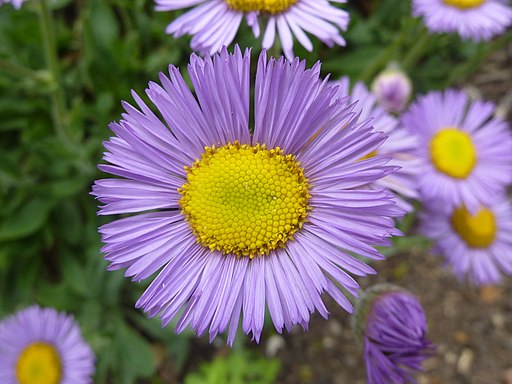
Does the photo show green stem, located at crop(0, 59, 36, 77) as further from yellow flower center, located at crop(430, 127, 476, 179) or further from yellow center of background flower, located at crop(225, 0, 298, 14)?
yellow flower center, located at crop(430, 127, 476, 179)

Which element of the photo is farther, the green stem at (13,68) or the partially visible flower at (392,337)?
the green stem at (13,68)

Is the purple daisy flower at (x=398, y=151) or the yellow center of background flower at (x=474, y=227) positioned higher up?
the yellow center of background flower at (x=474, y=227)

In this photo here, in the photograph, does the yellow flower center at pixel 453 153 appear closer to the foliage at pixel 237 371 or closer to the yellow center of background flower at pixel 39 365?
the foliage at pixel 237 371

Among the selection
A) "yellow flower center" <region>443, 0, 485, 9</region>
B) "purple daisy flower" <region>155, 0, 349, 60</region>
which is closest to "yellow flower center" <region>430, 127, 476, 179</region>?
"yellow flower center" <region>443, 0, 485, 9</region>

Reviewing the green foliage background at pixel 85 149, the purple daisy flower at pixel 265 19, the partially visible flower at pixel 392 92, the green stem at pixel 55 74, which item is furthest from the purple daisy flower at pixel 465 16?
the green stem at pixel 55 74

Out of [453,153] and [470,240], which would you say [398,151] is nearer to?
[453,153]

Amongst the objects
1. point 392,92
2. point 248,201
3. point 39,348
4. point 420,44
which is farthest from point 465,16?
point 39,348

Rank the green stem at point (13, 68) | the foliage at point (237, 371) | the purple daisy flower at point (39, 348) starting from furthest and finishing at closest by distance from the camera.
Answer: the foliage at point (237, 371), the purple daisy flower at point (39, 348), the green stem at point (13, 68)

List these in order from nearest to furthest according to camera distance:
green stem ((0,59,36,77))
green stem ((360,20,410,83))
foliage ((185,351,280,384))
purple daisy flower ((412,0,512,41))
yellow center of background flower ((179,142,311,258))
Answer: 1. yellow center of background flower ((179,142,311,258))
2. green stem ((0,59,36,77))
3. purple daisy flower ((412,0,512,41))
4. green stem ((360,20,410,83))
5. foliage ((185,351,280,384))
